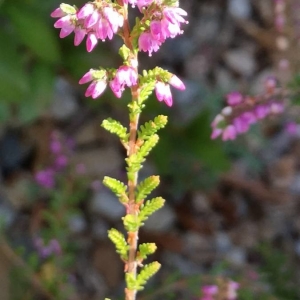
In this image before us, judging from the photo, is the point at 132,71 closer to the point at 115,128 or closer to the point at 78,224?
the point at 115,128

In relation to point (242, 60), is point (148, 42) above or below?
below

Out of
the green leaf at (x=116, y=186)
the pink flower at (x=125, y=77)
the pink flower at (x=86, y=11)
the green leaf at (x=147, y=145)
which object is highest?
the pink flower at (x=86, y=11)

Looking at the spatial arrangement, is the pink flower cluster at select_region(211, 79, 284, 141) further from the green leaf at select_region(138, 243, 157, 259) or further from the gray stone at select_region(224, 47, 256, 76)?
the gray stone at select_region(224, 47, 256, 76)

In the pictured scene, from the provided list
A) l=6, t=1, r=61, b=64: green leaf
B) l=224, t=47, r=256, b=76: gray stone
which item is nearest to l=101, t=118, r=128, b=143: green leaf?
l=6, t=1, r=61, b=64: green leaf

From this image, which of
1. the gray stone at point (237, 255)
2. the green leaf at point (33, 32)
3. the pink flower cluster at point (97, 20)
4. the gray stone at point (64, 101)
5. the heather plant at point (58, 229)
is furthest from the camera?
the gray stone at point (64, 101)

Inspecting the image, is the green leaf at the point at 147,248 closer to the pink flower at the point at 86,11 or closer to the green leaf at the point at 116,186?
the green leaf at the point at 116,186

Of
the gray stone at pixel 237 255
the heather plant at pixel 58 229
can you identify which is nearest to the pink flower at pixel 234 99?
the heather plant at pixel 58 229

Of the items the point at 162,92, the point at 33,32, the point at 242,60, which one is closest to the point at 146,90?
the point at 162,92
